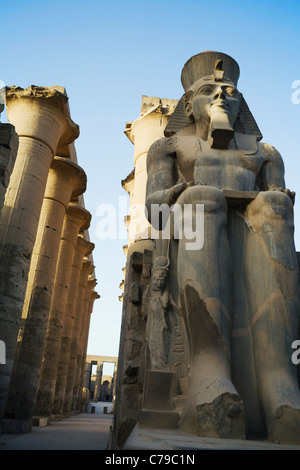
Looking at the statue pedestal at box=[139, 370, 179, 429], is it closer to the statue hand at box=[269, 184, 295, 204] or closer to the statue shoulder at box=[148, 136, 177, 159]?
the statue hand at box=[269, 184, 295, 204]

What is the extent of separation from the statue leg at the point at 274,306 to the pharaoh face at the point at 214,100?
0.98m

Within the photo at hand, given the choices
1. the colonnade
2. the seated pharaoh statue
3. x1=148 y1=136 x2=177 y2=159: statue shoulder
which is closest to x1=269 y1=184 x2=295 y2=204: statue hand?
the seated pharaoh statue

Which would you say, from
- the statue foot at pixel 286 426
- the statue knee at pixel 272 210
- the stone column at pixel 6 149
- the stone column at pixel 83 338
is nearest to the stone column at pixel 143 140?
the stone column at pixel 6 149

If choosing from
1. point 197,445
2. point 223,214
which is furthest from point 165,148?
point 197,445

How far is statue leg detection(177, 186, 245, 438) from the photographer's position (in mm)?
1879

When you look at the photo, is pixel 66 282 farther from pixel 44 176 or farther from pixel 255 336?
pixel 255 336

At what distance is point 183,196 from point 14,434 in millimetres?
6133

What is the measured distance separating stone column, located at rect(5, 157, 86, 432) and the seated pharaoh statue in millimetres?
6026

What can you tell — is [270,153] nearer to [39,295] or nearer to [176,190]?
[176,190]

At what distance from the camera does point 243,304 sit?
255 centimetres

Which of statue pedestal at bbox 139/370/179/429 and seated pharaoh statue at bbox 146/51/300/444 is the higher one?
seated pharaoh statue at bbox 146/51/300/444

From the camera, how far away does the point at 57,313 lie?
11.2 metres

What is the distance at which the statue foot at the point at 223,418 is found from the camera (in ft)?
6.04
